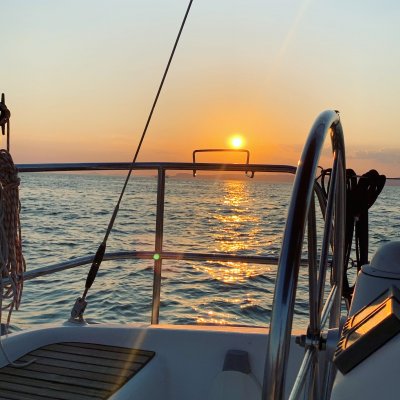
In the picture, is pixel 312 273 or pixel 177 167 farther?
pixel 177 167

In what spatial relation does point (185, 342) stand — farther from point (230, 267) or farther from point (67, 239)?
point (67, 239)

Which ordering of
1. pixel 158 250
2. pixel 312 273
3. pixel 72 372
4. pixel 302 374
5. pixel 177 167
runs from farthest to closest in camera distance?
1. pixel 177 167
2. pixel 158 250
3. pixel 72 372
4. pixel 312 273
5. pixel 302 374

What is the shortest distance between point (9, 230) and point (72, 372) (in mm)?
542

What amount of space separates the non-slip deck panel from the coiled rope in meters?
0.29

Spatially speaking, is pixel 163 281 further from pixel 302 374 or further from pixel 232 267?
pixel 302 374

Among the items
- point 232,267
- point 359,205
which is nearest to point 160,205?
point 359,205

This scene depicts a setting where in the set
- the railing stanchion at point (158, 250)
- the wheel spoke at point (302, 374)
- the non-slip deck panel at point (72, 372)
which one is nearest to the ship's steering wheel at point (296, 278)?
the wheel spoke at point (302, 374)

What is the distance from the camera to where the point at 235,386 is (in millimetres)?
1755

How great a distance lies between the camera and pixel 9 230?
5.21ft

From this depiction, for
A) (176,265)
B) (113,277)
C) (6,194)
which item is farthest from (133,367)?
(176,265)

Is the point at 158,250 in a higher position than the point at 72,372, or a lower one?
higher

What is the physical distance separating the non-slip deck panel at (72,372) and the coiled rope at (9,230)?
0.29 metres

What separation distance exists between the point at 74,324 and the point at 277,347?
1.48m

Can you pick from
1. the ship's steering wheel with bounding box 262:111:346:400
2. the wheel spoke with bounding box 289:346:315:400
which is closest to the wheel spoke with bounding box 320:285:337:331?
the ship's steering wheel with bounding box 262:111:346:400
